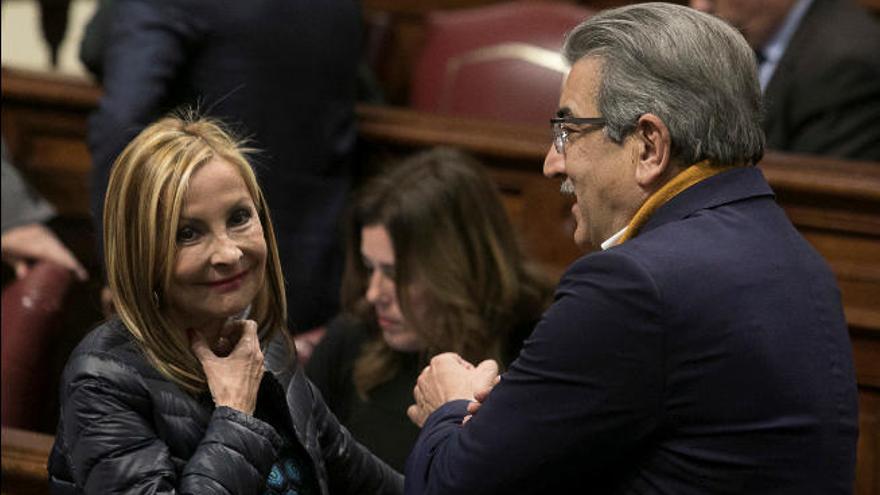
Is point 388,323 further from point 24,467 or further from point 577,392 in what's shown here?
point 577,392

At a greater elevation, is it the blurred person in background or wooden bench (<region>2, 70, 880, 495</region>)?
the blurred person in background

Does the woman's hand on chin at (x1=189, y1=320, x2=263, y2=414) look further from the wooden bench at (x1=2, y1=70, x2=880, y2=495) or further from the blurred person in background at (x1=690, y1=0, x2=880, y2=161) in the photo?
the blurred person in background at (x1=690, y1=0, x2=880, y2=161)

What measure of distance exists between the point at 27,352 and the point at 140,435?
3.09ft

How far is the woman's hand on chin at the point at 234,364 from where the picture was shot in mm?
1472

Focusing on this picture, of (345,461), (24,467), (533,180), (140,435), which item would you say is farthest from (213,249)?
(533,180)

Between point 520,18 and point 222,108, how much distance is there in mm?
1028

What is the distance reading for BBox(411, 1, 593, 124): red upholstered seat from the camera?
3146mm

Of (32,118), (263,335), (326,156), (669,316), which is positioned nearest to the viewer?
(669,316)

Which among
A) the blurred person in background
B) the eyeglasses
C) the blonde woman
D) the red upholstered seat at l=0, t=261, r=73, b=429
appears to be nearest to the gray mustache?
the eyeglasses

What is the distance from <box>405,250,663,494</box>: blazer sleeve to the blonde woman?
0.67 feet

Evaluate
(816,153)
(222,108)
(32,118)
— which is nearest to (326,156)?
(222,108)

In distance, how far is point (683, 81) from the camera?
1452 mm

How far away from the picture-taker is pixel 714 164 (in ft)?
4.82

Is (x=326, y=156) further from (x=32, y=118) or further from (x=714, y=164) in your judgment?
(x=714, y=164)
